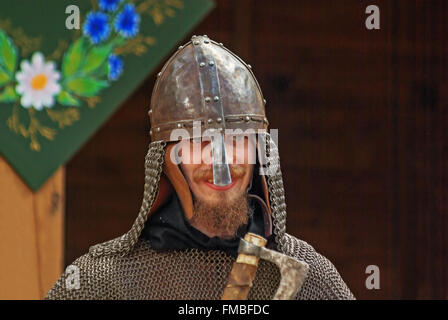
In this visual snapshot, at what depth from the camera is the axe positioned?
5.59 meters

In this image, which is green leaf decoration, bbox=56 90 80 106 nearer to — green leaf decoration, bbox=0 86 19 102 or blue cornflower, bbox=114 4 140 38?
green leaf decoration, bbox=0 86 19 102

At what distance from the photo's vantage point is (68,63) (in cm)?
693

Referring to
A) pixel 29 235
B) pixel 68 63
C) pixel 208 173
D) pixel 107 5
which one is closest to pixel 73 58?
pixel 68 63

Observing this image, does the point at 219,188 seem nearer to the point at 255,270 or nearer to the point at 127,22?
the point at 255,270

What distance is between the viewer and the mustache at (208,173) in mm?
5680

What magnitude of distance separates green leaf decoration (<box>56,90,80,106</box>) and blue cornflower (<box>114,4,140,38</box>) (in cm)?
45

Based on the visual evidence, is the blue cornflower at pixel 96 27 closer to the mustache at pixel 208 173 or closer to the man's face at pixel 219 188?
the man's face at pixel 219 188

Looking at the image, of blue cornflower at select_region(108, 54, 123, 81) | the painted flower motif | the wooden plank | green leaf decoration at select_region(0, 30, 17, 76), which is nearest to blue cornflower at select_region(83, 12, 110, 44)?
blue cornflower at select_region(108, 54, 123, 81)

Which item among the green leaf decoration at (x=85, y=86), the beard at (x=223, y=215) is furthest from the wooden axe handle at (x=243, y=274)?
the green leaf decoration at (x=85, y=86)

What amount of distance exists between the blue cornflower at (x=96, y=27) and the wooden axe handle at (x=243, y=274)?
72.0 inches

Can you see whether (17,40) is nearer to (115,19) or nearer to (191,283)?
(115,19)

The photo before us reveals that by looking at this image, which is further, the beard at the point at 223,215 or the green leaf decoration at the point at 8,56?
the green leaf decoration at the point at 8,56

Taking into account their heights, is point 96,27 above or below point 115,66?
above

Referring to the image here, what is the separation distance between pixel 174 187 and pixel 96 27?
1.44 meters
